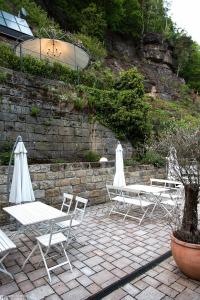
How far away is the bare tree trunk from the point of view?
318cm

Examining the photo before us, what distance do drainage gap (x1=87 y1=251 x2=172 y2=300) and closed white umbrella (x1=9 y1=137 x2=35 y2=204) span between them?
7.72ft

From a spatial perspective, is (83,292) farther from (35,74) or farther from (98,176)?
(35,74)

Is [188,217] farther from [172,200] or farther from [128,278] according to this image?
[172,200]

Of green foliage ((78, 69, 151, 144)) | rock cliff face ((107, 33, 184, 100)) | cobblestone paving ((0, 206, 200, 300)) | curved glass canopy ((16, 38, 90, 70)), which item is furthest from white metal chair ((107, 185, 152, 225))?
rock cliff face ((107, 33, 184, 100))

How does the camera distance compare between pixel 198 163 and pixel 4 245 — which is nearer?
pixel 4 245

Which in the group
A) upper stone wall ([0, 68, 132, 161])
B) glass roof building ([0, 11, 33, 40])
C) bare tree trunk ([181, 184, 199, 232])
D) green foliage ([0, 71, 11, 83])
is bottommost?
bare tree trunk ([181, 184, 199, 232])

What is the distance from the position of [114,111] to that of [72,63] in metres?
4.00

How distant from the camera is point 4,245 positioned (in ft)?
9.77

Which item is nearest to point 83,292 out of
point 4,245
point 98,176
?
point 4,245

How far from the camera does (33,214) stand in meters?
3.78

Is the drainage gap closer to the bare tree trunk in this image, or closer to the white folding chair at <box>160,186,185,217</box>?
the bare tree trunk

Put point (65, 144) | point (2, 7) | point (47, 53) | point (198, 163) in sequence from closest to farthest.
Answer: point (198, 163) < point (65, 144) < point (47, 53) < point (2, 7)

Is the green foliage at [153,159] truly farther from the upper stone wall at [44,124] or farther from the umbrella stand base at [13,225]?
the umbrella stand base at [13,225]

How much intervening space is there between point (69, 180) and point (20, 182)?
5.97 feet
